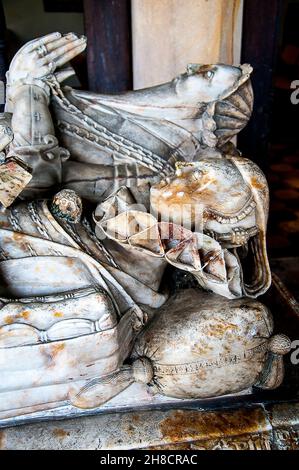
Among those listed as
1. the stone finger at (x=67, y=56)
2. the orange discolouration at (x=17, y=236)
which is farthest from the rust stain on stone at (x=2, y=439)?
the stone finger at (x=67, y=56)

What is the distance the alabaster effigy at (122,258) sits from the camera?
4.75 ft

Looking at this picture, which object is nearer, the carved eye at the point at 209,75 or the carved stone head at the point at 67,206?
the carved stone head at the point at 67,206

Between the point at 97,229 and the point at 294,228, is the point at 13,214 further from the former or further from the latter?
the point at 294,228

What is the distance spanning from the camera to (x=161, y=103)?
1772 mm

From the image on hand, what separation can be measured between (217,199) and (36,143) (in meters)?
0.55

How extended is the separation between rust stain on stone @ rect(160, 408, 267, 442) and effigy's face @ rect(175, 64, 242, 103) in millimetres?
947

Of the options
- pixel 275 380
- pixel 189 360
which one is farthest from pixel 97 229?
pixel 275 380

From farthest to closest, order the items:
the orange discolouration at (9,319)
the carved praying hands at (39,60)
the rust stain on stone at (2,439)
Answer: the carved praying hands at (39,60) < the rust stain on stone at (2,439) < the orange discolouration at (9,319)

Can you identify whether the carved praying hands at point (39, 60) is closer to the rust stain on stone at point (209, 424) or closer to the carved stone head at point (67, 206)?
the carved stone head at point (67, 206)

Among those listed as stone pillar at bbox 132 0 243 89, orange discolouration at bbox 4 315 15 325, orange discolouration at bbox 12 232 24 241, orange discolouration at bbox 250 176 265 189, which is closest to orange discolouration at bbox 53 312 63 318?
orange discolouration at bbox 4 315 15 325

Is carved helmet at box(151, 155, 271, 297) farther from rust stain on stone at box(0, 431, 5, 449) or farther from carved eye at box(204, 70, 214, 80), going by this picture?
rust stain on stone at box(0, 431, 5, 449)

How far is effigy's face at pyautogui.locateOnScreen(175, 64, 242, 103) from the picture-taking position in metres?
1.70

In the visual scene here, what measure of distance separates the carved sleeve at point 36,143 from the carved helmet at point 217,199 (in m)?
0.32

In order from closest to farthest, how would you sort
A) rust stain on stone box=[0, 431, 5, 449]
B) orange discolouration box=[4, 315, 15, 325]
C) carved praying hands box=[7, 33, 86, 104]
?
orange discolouration box=[4, 315, 15, 325] < rust stain on stone box=[0, 431, 5, 449] < carved praying hands box=[7, 33, 86, 104]
